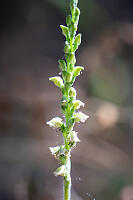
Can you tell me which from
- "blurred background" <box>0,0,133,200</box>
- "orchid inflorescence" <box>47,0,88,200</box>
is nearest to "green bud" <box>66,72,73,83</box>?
"orchid inflorescence" <box>47,0,88,200</box>

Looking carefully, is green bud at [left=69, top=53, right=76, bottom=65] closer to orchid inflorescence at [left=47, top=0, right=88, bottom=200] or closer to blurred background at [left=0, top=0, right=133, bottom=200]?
orchid inflorescence at [left=47, top=0, right=88, bottom=200]

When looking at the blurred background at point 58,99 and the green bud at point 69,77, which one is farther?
the blurred background at point 58,99

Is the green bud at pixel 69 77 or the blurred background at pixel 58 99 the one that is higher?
the blurred background at pixel 58 99

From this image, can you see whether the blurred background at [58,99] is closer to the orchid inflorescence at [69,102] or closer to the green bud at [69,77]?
A: the orchid inflorescence at [69,102]

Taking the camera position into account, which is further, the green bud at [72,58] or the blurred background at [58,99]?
the blurred background at [58,99]

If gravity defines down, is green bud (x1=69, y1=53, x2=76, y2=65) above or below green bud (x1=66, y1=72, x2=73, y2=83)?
above

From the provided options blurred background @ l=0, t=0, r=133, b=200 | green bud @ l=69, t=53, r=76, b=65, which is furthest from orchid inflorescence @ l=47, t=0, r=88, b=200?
blurred background @ l=0, t=0, r=133, b=200

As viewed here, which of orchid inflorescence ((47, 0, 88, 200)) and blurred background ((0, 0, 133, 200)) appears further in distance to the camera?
blurred background ((0, 0, 133, 200))

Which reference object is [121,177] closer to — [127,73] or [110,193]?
[110,193]

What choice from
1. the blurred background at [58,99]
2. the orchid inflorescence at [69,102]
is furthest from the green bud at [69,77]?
the blurred background at [58,99]

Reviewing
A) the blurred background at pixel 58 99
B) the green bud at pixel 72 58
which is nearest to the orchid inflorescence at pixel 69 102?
the green bud at pixel 72 58
